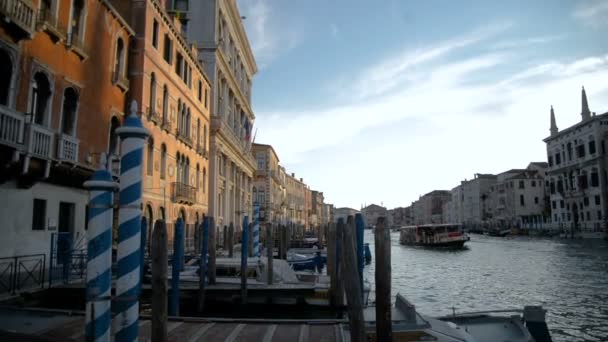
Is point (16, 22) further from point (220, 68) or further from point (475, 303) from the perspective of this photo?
point (220, 68)

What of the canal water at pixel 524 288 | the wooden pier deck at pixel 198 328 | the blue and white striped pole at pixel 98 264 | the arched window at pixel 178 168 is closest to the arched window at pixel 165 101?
the arched window at pixel 178 168

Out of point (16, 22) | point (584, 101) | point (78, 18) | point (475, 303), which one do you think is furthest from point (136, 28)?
point (584, 101)

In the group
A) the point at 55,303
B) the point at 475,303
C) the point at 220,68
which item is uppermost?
the point at 220,68

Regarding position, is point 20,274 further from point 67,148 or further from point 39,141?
point 67,148

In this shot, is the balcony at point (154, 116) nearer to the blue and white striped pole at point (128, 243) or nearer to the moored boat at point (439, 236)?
the blue and white striped pole at point (128, 243)

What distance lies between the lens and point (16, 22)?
353 inches

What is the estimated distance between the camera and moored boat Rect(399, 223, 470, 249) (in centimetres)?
Answer: 3938

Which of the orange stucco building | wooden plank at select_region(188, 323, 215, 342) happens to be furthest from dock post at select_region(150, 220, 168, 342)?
the orange stucco building

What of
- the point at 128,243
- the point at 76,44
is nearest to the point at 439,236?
the point at 76,44

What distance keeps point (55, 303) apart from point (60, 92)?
16.9 feet

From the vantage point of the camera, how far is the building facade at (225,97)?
80.7ft

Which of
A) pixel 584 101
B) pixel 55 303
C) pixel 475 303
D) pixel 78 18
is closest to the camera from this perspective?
pixel 55 303

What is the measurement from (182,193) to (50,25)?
9.61 m

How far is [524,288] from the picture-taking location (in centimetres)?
1655
